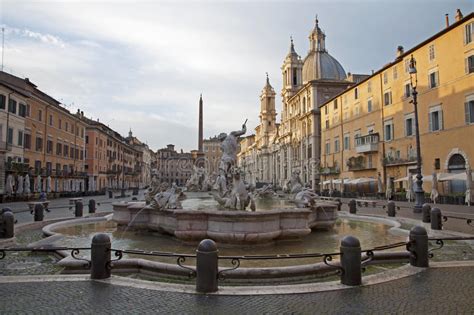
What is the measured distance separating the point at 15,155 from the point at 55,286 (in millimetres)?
36988

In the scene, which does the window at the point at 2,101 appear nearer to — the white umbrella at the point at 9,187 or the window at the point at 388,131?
the white umbrella at the point at 9,187

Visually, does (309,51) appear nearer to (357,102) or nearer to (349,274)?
(357,102)

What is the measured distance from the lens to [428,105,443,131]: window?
31.7 m

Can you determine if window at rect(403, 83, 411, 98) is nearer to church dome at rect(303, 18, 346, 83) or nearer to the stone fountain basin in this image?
the stone fountain basin

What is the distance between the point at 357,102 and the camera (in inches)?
1877

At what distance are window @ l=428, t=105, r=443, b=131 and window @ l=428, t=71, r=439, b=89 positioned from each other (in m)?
2.04

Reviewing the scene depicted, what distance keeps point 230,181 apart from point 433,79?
78.7 ft

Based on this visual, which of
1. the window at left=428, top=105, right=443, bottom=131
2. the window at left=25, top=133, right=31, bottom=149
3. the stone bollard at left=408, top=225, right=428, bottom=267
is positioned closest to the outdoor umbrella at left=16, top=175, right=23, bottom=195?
the window at left=25, top=133, right=31, bottom=149

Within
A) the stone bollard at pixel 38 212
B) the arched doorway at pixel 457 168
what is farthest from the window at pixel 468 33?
the stone bollard at pixel 38 212

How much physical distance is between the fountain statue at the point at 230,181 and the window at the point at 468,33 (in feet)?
69.7

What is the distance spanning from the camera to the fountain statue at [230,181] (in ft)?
37.8

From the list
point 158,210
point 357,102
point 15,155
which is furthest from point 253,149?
point 158,210

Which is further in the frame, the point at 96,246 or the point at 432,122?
the point at 432,122

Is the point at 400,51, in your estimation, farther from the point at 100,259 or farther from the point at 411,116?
the point at 100,259
